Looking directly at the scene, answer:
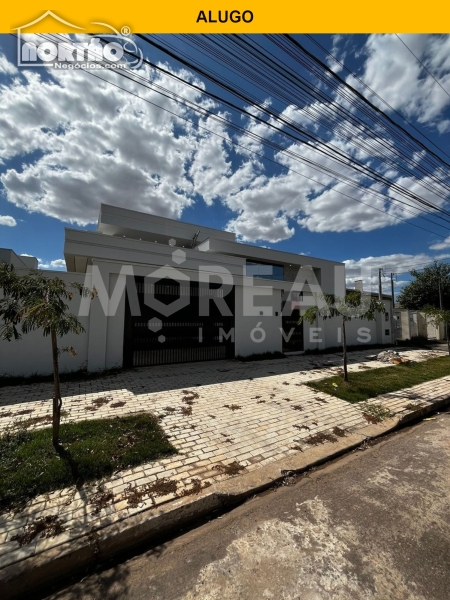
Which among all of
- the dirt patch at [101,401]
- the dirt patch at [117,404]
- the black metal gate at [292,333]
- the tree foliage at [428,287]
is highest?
the tree foliage at [428,287]

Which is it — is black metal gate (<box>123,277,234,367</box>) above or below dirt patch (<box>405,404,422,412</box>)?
above

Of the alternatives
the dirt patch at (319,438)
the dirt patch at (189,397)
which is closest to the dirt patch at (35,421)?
the dirt patch at (189,397)

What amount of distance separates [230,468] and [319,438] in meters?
1.66

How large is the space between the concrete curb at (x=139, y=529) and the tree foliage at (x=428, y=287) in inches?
1091

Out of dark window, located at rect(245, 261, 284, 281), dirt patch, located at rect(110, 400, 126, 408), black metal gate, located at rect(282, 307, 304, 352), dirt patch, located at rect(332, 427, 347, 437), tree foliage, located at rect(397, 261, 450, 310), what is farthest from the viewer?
tree foliage, located at rect(397, 261, 450, 310)

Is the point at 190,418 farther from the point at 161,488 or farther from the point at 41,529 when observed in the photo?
the point at 41,529

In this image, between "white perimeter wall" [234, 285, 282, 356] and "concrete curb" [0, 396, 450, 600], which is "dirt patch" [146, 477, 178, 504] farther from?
"white perimeter wall" [234, 285, 282, 356]

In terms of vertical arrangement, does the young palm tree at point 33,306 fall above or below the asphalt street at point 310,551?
above

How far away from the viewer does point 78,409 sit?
4.75 metres

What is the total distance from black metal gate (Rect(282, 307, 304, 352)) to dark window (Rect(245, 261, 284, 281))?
7.08 m

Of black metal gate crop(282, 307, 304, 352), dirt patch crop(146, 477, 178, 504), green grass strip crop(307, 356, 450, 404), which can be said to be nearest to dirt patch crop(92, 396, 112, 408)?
dirt patch crop(146, 477, 178, 504)

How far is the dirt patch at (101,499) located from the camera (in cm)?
240

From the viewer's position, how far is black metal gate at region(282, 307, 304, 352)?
11695 millimetres

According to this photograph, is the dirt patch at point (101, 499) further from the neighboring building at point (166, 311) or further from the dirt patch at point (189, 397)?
the neighboring building at point (166, 311)
